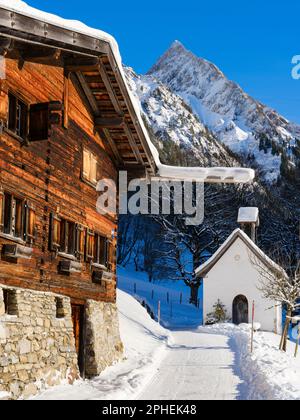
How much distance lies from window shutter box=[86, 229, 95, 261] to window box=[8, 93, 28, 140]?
4759 mm

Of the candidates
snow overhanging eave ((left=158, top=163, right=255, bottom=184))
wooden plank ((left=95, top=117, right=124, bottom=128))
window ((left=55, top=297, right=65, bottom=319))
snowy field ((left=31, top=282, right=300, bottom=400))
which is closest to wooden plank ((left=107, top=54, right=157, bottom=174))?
wooden plank ((left=95, top=117, right=124, bottom=128))

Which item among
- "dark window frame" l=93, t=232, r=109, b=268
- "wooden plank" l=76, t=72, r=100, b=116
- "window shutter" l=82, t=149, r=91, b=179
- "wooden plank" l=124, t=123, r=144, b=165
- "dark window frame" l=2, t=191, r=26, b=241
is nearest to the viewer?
"dark window frame" l=2, t=191, r=26, b=241

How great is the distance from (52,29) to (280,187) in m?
61.8

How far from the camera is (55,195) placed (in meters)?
14.3

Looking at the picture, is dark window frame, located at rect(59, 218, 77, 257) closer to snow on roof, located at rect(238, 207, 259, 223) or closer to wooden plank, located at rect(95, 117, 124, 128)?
wooden plank, located at rect(95, 117, 124, 128)

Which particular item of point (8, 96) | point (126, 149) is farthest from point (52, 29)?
point (126, 149)

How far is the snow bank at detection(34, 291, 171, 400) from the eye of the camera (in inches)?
484

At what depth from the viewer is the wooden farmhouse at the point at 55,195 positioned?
11.7 m

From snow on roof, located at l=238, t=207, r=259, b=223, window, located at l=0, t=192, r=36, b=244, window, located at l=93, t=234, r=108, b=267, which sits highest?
snow on roof, located at l=238, t=207, r=259, b=223

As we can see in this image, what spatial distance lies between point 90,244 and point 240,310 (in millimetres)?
21690

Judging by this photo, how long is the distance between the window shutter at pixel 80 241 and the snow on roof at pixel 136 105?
372 cm

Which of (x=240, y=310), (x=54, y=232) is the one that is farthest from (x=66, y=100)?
(x=240, y=310)

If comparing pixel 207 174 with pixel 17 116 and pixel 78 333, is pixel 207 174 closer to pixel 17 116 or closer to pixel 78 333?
pixel 78 333
